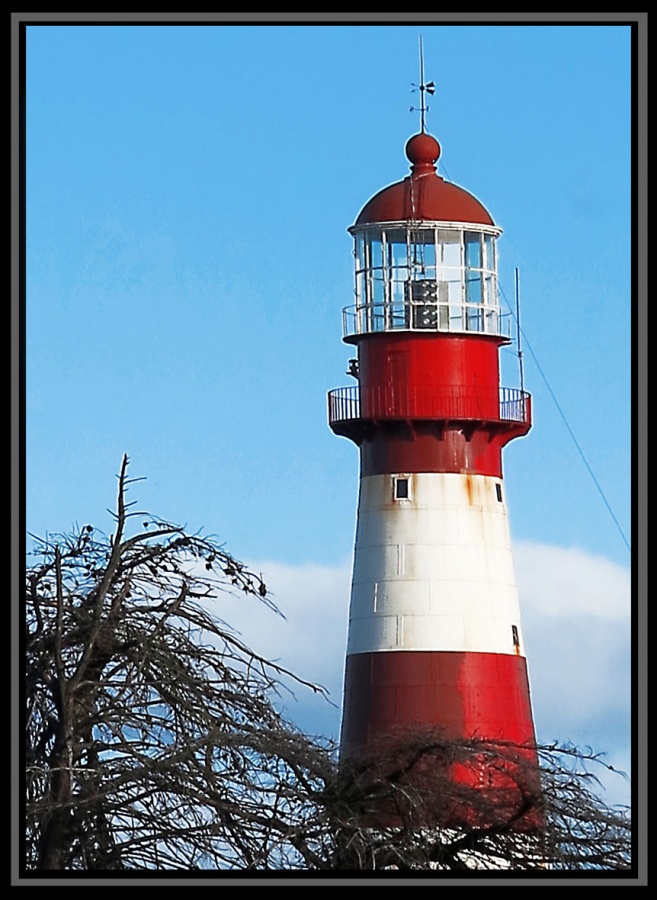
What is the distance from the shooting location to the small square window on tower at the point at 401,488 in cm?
2791

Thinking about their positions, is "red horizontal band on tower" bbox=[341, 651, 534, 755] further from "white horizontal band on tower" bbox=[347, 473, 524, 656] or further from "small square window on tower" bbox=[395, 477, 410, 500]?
"small square window on tower" bbox=[395, 477, 410, 500]

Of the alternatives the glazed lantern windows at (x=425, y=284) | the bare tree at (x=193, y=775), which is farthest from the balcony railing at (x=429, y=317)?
the bare tree at (x=193, y=775)

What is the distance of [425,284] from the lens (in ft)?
94.6

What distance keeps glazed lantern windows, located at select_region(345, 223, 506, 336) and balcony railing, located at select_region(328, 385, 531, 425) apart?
33.2 inches

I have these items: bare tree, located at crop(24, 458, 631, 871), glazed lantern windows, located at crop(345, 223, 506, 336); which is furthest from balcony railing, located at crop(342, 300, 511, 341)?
bare tree, located at crop(24, 458, 631, 871)

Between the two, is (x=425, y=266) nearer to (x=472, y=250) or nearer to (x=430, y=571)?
(x=472, y=250)

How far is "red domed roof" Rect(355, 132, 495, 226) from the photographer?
1139 inches

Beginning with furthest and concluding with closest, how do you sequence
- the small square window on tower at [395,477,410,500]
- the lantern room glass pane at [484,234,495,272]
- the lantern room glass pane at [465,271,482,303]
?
1. the lantern room glass pane at [484,234,495,272]
2. the lantern room glass pane at [465,271,482,303]
3. the small square window on tower at [395,477,410,500]

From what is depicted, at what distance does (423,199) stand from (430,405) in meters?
2.88
